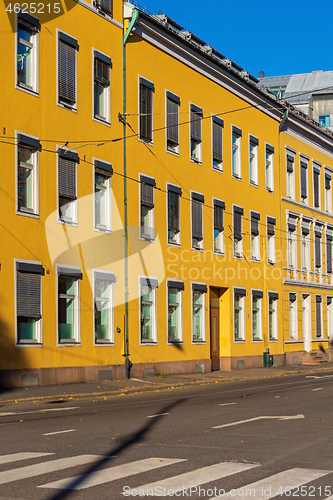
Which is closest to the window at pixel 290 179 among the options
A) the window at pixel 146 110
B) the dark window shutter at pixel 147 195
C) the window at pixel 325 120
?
the window at pixel 146 110

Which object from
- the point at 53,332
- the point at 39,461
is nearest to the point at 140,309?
the point at 53,332

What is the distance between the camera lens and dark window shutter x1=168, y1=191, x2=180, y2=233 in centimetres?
2892

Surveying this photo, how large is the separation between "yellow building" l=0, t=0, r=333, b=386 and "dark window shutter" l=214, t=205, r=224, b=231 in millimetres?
107

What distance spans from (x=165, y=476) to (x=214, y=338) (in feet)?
82.5

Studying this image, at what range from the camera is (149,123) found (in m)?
27.7

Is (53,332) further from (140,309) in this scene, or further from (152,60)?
(152,60)

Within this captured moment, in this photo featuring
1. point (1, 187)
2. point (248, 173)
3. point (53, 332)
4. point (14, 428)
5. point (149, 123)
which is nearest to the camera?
point (14, 428)

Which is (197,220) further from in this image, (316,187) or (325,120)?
(325,120)

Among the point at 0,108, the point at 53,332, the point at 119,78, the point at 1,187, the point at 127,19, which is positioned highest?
the point at 127,19

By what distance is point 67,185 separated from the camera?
22.9 meters

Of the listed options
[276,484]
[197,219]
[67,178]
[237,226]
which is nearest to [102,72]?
[67,178]

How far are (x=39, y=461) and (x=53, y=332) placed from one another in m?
13.4

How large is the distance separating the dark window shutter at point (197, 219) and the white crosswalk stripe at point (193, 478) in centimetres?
2256

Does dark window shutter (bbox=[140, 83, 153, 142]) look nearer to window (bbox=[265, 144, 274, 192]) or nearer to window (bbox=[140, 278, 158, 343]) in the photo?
window (bbox=[140, 278, 158, 343])
